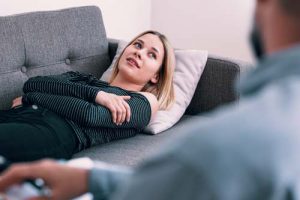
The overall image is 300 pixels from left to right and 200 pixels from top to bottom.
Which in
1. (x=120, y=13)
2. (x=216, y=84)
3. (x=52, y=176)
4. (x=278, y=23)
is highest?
(x=278, y=23)

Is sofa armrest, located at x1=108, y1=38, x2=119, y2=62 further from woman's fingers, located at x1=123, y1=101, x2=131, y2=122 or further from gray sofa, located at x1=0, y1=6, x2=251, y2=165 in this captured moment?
woman's fingers, located at x1=123, y1=101, x2=131, y2=122

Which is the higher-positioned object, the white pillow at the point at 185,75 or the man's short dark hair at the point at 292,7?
the man's short dark hair at the point at 292,7

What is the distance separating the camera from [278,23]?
0.59 metres

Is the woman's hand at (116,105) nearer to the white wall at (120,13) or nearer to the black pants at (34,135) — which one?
the black pants at (34,135)

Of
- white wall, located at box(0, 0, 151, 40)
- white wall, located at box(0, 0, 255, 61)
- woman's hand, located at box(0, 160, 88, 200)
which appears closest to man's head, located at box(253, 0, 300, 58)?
woman's hand, located at box(0, 160, 88, 200)

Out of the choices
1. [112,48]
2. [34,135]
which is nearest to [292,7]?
[34,135]

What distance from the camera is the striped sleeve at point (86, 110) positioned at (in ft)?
5.96

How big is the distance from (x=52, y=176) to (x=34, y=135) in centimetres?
88

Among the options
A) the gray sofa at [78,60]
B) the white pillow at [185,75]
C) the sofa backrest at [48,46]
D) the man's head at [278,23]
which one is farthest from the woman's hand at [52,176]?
the white pillow at [185,75]

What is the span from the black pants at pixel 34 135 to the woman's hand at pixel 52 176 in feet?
2.39

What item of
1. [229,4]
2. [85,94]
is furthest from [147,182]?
[229,4]

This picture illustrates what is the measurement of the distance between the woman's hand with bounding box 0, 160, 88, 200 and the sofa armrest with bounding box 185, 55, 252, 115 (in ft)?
4.56

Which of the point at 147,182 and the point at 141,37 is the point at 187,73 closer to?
the point at 141,37

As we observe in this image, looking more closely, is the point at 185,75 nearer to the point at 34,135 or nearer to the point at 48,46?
the point at 48,46
